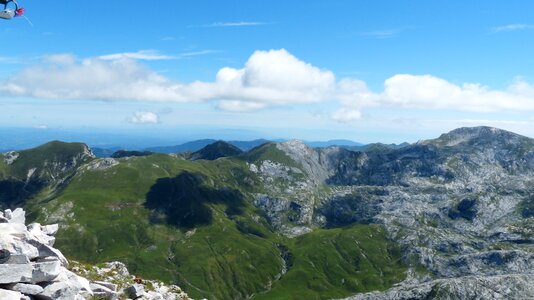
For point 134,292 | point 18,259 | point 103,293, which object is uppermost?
point 18,259

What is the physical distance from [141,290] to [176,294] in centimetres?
1576

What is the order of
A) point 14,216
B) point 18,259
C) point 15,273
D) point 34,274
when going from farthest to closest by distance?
point 14,216 < point 18,259 < point 34,274 < point 15,273

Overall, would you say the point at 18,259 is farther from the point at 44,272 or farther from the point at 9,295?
the point at 9,295

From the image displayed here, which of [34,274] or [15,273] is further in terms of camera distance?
[34,274]

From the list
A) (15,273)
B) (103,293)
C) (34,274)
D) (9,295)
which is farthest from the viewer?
(103,293)

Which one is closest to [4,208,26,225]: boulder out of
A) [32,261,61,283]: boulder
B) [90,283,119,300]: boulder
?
[90,283,119,300]: boulder

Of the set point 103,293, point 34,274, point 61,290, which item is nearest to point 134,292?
point 103,293

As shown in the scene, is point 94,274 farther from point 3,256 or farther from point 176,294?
point 3,256

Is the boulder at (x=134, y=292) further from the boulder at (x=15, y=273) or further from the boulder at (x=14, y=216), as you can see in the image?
the boulder at (x=15, y=273)

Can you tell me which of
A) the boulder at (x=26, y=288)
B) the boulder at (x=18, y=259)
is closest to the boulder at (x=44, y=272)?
the boulder at (x=18, y=259)

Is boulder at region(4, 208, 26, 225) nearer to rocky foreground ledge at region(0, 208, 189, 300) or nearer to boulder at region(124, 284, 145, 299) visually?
rocky foreground ledge at region(0, 208, 189, 300)

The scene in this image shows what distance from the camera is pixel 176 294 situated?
61.9 meters

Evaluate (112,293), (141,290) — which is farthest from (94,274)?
(112,293)

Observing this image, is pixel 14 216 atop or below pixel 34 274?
atop
